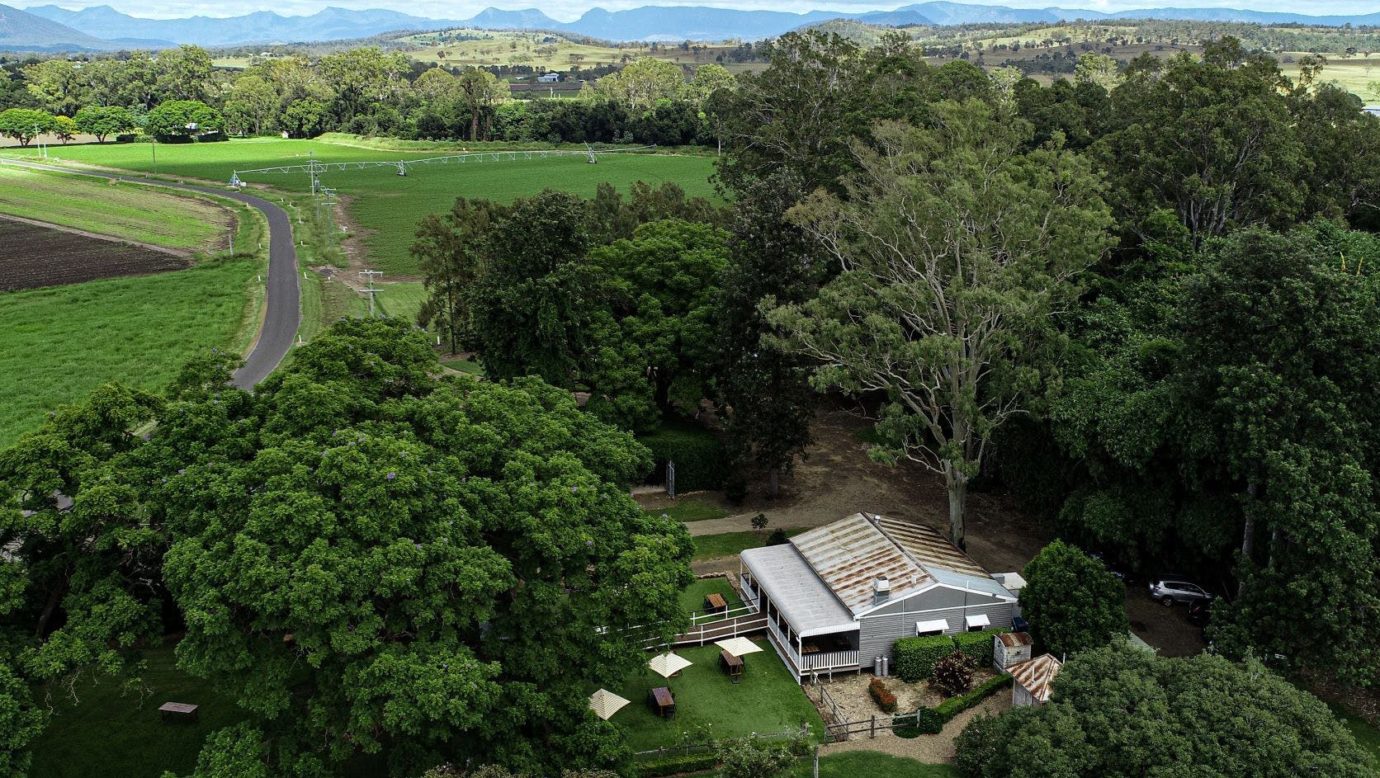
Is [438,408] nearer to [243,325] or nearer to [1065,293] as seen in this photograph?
[1065,293]

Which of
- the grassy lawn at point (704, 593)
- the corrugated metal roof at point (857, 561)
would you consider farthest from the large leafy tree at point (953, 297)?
the grassy lawn at point (704, 593)

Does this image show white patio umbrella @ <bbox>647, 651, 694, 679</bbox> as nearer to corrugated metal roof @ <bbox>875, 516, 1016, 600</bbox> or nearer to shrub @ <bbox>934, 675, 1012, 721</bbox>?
shrub @ <bbox>934, 675, 1012, 721</bbox>

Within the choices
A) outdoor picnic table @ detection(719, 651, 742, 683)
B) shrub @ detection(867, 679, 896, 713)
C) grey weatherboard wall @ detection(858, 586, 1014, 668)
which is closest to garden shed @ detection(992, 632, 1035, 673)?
grey weatherboard wall @ detection(858, 586, 1014, 668)

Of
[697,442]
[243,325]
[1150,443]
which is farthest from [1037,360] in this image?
[243,325]

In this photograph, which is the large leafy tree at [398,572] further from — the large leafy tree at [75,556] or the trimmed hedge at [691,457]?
the trimmed hedge at [691,457]

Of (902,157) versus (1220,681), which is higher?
(902,157)
